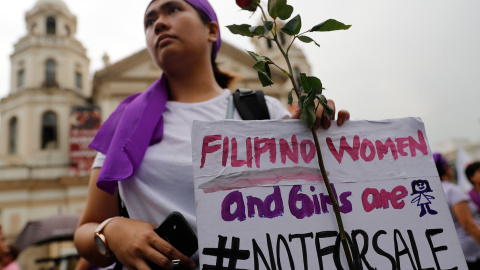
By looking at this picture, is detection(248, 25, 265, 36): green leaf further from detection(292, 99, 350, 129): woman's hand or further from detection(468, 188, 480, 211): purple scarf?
detection(468, 188, 480, 211): purple scarf

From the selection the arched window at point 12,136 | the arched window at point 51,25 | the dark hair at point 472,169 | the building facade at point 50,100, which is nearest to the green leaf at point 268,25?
the dark hair at point 472,169

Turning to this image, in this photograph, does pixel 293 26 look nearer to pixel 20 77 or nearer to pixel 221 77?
pixel 221 77

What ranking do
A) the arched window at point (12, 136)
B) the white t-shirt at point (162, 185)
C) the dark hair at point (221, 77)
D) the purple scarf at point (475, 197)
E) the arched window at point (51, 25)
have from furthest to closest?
the arched window at point (51, 25) < the arched window at point (12, 136) < the purple scarf at point (475, 197) < the dark hair at point (221, 77) < the white t-shirt at point (162, 185)

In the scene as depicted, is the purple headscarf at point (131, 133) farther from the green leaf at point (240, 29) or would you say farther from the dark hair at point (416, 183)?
the dark hair at point (416, 183)

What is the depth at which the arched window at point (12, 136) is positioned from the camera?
62.2 feet

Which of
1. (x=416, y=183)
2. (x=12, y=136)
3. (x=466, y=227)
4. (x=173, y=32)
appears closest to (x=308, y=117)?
(x=416, y=183)

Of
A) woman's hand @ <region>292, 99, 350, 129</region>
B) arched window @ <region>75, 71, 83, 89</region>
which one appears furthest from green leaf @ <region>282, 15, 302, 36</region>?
arched window @ <region>75, 71, 83, 89</region>

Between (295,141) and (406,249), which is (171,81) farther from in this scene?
(406,249)

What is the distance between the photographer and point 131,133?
1160mm

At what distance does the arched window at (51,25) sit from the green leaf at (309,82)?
83.0 feet

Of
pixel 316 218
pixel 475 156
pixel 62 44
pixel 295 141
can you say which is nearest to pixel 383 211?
pixel 316 218

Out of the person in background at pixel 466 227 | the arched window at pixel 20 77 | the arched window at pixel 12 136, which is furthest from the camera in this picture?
the arched window at pixel 20 77

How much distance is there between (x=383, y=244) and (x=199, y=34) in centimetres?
100

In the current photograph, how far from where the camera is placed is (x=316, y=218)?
3.12ft
